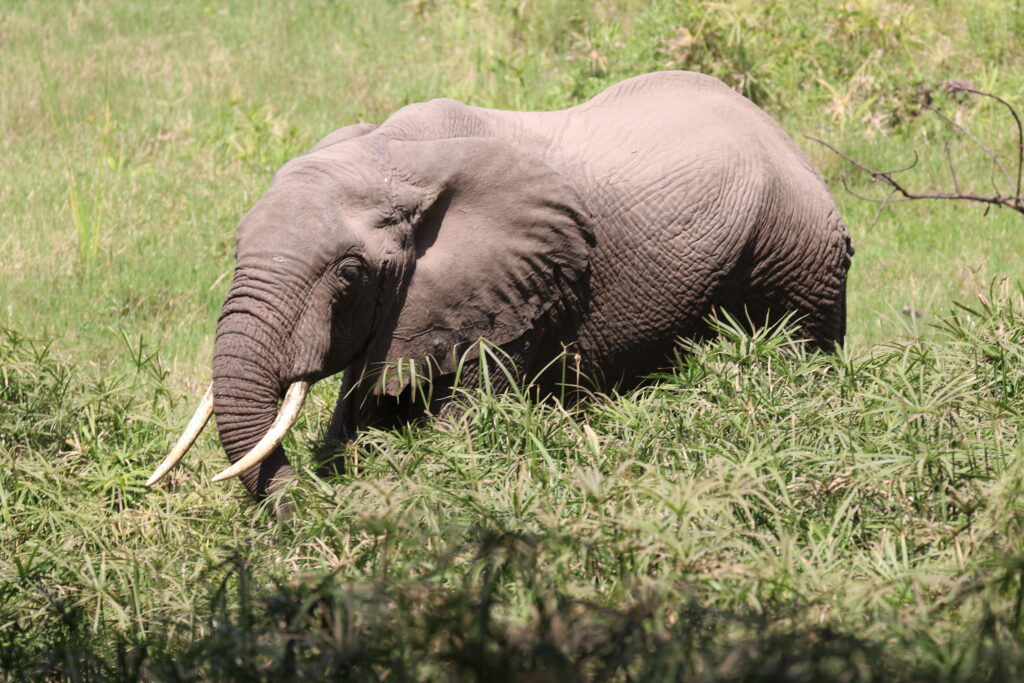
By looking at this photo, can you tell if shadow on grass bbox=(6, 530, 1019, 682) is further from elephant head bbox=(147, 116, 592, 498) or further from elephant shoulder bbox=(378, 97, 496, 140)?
elephant shoulder bbox=(378, 97, 496, 140)

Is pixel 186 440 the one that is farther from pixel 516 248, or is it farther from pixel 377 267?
pixel 516 248

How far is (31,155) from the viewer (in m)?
9.34

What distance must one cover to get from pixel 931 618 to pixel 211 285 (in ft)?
18.2

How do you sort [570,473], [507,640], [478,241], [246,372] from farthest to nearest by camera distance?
[478,241], [246,372], [570,473], [507,640]

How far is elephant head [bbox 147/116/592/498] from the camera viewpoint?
443cm

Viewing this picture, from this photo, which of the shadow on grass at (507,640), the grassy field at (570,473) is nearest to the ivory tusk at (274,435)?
the grassy field at (570,473)

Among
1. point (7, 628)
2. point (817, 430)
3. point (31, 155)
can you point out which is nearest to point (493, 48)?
point (31, 155)

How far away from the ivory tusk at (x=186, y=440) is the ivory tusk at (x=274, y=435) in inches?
8.9

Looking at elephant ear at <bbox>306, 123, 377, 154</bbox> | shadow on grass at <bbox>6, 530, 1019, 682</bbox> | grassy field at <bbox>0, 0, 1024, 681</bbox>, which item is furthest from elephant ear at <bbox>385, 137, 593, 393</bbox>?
shadow on grass at <bbox>6, 530, 1019, 682</bbox>

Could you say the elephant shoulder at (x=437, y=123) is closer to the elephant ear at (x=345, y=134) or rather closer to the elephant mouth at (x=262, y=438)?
the elephant ear at (x=345, y=134)

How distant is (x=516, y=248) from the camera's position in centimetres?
499

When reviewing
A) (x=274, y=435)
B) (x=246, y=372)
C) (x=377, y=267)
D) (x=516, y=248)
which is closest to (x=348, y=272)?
(x=377, y=267)

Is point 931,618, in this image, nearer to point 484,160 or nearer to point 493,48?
Result: point 484,160

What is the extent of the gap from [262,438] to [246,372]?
0.24 m
